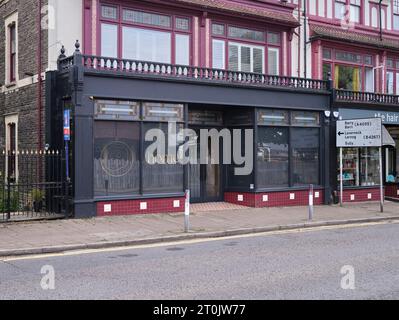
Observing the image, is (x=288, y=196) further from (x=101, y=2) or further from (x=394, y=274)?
(x=394, y=274)

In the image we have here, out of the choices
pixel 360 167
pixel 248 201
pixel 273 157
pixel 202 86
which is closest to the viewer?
pixel 202 86

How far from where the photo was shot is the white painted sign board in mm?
18422

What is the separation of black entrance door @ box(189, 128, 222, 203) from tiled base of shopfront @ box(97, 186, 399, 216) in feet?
1.66

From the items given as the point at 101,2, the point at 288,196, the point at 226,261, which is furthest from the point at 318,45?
the point at 226,261

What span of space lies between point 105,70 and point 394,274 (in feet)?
32.3

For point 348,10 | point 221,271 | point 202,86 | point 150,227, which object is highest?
point 348,10

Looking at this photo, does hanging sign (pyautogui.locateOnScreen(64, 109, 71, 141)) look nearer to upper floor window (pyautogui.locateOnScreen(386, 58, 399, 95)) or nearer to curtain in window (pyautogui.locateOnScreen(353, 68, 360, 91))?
curtain in window (pyautogui.locateOnScreen(353, 68, 360, 91))

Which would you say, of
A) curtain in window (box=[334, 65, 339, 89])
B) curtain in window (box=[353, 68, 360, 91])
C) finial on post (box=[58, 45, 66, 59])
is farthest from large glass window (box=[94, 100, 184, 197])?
curtain in window (box=[353, 68, 360, 91])

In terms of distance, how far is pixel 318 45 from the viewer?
2142 centimetres

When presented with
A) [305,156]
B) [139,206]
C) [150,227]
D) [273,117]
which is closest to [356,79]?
[305,156]

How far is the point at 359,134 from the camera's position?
19.0 m

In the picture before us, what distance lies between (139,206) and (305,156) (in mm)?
7114

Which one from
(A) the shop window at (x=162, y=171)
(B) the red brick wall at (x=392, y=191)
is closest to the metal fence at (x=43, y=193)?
(A) the shop window at (x=162, y=171)

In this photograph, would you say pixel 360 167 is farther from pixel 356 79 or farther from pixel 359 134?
pixel 356 79
